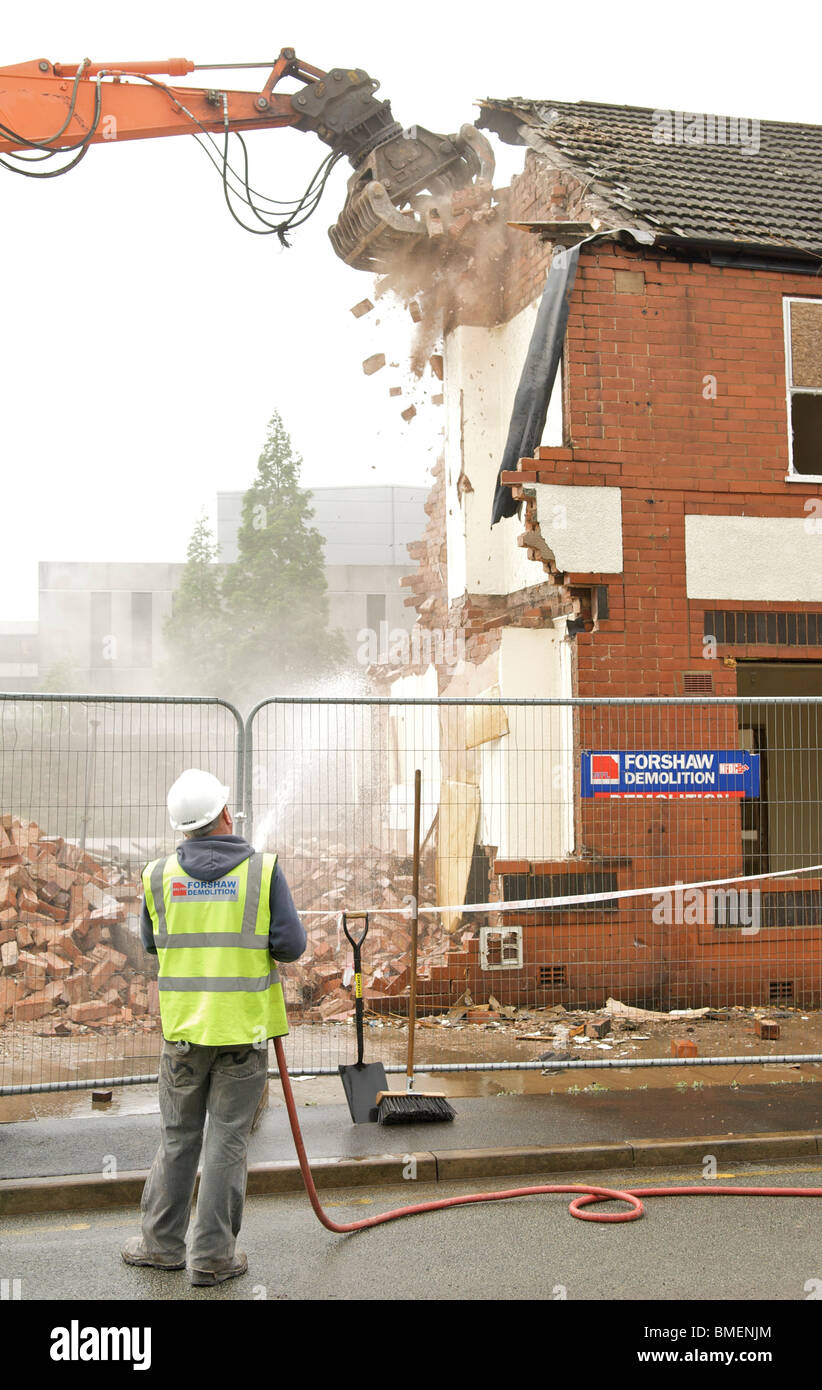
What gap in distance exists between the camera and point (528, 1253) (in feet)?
17.1

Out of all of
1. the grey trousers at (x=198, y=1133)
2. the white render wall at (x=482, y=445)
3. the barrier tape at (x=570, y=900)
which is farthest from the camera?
the white render wall at (x=482, y=445)

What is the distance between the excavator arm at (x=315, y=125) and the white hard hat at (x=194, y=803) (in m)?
8.59

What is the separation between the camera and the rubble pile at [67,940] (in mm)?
9133

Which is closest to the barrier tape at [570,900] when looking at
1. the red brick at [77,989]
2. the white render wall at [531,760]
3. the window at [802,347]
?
the white render wall at [531,760]

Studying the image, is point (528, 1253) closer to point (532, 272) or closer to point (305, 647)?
point (532, 272)

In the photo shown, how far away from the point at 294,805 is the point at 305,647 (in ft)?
108

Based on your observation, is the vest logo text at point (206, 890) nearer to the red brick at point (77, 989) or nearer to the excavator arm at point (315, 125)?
the red brick at point (77, 989)

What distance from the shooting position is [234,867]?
16.7ft

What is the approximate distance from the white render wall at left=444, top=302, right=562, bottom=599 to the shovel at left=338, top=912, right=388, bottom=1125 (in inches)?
254

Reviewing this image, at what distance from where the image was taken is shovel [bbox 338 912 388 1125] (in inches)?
279

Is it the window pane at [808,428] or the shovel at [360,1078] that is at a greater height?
the window pane at [808,428]

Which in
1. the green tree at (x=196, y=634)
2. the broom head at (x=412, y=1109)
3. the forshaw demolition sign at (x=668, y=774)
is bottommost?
the broom head at (x=412, y=1109)
